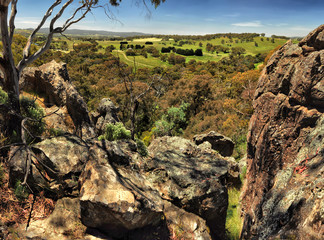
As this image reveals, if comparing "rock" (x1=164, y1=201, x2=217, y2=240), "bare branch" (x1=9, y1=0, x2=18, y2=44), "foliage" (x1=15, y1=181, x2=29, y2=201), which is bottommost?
"rock" (x1=164, y1=201, x2=217, y2=240)

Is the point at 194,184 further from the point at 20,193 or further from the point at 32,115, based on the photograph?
the point at 32,115

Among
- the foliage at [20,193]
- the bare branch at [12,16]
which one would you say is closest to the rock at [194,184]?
the foliage at [20,193]

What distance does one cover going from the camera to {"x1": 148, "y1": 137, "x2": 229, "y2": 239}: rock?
22.0 ft

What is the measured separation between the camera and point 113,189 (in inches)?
200

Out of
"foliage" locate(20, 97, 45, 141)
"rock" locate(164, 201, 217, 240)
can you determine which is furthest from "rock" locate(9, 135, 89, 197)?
"rock" locate(164, 201, 217, 240)

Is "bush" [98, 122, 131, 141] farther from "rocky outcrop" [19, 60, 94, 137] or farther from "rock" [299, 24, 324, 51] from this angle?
"rock" [299, 24, 324, 51]

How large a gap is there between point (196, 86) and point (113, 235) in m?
28.7

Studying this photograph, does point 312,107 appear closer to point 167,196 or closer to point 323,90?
point 323,90

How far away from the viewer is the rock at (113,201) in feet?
15.6

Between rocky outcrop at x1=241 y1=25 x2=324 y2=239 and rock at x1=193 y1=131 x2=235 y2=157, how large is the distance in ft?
23.1

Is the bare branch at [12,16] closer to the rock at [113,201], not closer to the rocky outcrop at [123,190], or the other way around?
the rocky outcrop at [123,190]

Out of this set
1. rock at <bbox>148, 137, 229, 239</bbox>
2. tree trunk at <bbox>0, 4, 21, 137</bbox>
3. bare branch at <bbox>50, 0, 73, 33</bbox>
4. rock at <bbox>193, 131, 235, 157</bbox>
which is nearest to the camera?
tree trunk at <bbox>0, 4, 21, 137</bbox>

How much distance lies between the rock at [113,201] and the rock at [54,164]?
68 centimetres

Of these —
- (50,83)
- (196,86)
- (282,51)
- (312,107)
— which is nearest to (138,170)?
(312,107)
